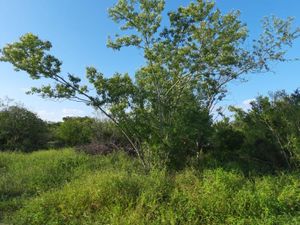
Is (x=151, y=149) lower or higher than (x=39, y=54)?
lower

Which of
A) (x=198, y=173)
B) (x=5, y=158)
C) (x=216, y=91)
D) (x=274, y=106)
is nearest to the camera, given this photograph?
(x=198, y=173)

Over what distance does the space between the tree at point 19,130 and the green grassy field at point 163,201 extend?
8990 millimetres

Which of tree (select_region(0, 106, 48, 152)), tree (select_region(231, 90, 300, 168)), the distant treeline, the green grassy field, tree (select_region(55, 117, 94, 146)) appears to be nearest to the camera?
the green grassy field

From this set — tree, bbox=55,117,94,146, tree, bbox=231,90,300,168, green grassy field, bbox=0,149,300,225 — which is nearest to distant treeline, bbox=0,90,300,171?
tree, bbox=231,90,300,168

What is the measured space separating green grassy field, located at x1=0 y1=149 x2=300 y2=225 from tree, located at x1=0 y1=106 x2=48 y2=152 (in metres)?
8.99

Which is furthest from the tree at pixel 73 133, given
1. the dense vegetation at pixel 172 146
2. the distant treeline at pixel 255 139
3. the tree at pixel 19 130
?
the dense vegetation at pixel 172 146

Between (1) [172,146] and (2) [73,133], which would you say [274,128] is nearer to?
(1) [172,146]

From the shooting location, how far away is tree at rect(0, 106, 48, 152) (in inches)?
682

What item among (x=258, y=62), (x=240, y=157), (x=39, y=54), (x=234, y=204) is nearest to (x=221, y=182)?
(x=234, y=204)

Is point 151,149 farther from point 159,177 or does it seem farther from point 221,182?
point 221,182

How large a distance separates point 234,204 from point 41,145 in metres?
14.4

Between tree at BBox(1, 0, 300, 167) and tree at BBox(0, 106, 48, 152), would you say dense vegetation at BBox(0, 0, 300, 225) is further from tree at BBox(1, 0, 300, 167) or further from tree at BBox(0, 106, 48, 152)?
tree at BBox(0, 106, 48, 152)

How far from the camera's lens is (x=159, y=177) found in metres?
7.87

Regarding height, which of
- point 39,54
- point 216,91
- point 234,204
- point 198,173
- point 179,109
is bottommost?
point 234,204
